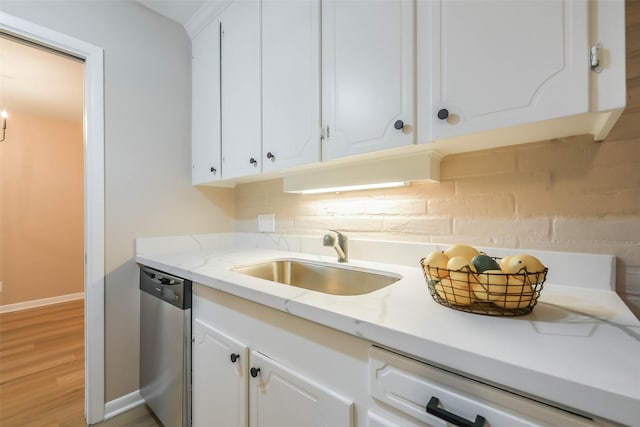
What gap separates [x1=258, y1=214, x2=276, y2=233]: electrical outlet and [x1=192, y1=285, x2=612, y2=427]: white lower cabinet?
736 mm

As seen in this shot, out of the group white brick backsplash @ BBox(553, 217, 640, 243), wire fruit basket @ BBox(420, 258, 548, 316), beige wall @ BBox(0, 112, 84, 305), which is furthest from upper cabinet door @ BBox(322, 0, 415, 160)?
beige wall @ BBox(0, 112, 84, 305)

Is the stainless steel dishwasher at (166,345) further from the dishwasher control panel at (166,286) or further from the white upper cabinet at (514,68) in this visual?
the white upper cabinet at (514,68)

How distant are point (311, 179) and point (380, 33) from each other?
2.28ft

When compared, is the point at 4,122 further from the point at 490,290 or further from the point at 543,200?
the point at 543,200

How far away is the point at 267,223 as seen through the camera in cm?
187

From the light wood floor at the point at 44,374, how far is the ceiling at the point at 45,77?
2.02 metres

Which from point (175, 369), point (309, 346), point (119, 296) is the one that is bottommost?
point (175, 369)

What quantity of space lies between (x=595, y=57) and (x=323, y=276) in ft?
3.93

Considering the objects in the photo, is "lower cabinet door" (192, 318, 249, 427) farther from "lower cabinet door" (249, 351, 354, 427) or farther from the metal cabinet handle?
the metal cabinet handle

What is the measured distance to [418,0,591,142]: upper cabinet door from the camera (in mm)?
652

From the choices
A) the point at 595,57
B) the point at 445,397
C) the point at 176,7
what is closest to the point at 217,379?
the point at 445,397

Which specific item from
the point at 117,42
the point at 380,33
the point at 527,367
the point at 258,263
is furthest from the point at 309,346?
the point at 117,42

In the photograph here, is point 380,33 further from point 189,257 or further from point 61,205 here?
point 61,205

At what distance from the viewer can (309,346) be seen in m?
0.76
